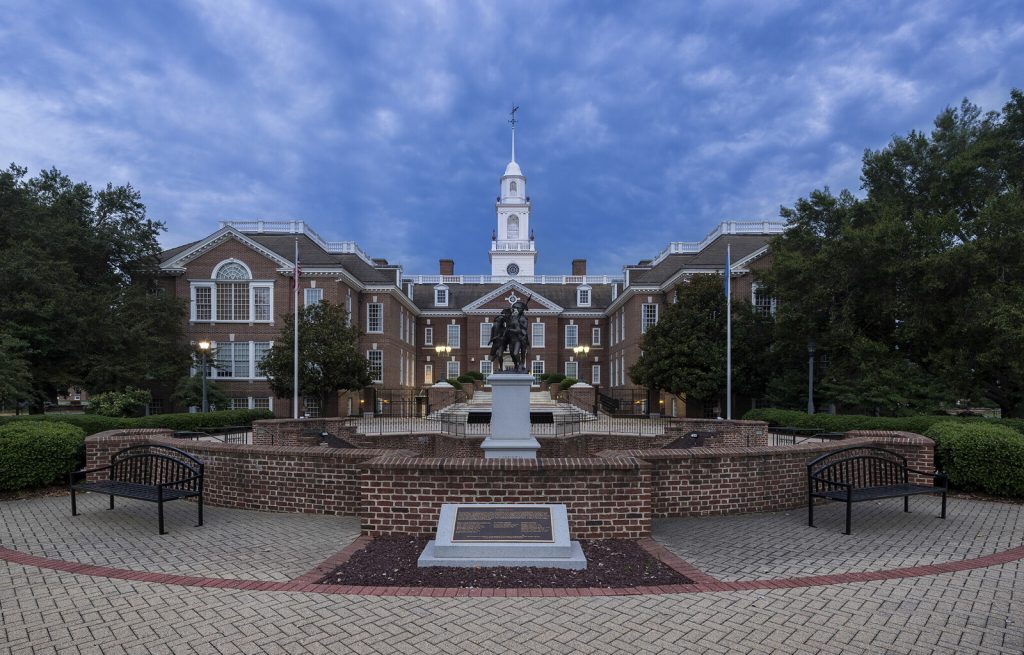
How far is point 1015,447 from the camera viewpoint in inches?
370

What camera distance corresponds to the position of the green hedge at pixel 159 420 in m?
14.2

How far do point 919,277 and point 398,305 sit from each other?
3260 centimetres

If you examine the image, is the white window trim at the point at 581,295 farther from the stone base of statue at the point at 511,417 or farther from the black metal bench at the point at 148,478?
the black metal bench at the point at 148,478

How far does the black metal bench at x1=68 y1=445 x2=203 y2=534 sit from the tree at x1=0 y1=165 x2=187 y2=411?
19551 mm

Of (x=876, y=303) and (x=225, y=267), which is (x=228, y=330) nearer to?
(x=225, y=267)

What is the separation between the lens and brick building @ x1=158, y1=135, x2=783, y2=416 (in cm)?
3328

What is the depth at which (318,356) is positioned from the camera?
27.1 m

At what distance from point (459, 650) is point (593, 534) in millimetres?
3196

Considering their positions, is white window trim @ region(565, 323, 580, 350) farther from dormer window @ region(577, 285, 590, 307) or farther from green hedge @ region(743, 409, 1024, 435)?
green hedge @ region(743, 409, 1024, 435)

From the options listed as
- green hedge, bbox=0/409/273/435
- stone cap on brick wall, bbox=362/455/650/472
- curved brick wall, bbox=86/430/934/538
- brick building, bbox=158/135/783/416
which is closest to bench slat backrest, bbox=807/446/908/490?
curved brick wall, bbox=86/430/934/538

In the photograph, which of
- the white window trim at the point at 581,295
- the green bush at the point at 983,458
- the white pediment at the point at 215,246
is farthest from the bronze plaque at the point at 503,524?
the white window trim at the point at 581,295

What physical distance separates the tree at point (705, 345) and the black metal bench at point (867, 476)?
54.9 feet

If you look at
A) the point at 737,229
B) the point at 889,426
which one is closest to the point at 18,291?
the point at 889,426

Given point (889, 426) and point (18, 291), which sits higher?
point (18, 291)
